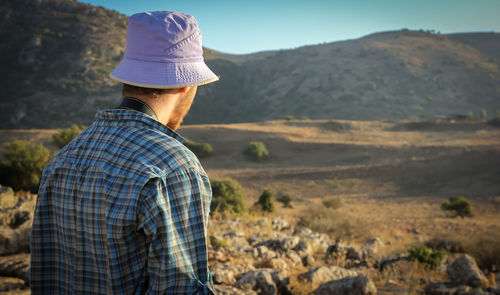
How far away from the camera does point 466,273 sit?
557 centimetres

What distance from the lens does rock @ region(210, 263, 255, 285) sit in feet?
13.9

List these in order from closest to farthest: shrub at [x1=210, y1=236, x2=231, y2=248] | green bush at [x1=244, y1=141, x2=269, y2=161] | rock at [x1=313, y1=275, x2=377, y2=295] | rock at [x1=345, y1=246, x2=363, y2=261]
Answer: rock at [x1=313, y1=275, x2=377, y2=295] → shrub at [x1=210, y1=236, x2=231, y2=248] → rock at [x1=345, y1=246, x2=363, y2=261] → green bush at [x1=244, y1=141, x2=269, y2=161]

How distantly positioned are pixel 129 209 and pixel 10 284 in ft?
11.7

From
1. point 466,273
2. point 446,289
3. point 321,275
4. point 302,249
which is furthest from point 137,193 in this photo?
point 466,273

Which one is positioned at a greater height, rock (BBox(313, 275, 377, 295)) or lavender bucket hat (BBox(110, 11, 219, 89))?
lavender bucket hat (BBox(110, 11, 219, 89))

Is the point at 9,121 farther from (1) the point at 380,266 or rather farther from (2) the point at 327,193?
(1) the point at 380,266

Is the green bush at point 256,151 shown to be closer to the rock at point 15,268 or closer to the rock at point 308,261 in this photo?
the rock at point 308,261

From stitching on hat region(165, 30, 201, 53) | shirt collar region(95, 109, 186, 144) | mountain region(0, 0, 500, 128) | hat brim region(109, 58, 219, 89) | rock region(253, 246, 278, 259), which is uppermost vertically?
mountain region(0, 0, 500, 128)

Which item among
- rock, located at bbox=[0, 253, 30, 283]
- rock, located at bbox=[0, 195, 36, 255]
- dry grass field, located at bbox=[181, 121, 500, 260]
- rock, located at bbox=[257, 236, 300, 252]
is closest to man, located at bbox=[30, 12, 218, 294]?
rock, located at bbox=[0, 253, 30, 283]

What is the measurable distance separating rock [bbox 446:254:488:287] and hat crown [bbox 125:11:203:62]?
237 inches

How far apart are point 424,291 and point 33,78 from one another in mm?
59595

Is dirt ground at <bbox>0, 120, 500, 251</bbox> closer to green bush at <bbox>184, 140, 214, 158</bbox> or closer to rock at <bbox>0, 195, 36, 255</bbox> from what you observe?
green bush at <bbox>184, 140, 214, 158</bbox>

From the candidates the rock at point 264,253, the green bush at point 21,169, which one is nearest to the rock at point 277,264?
the rock at point 264,253

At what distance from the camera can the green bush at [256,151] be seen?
78.9 feet
